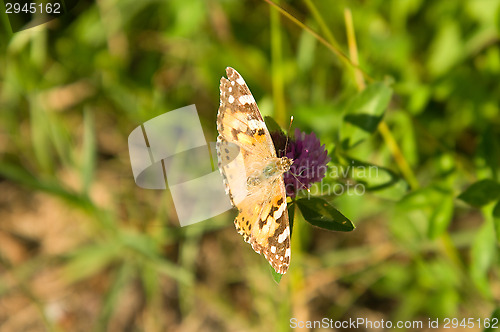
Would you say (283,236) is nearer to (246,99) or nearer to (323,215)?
(323,215)

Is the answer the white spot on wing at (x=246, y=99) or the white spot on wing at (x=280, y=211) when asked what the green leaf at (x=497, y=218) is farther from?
the white spot on wing at (x=246, y=99)

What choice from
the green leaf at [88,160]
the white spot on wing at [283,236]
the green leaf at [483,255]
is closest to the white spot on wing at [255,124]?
the white spot on wing at [283,236]

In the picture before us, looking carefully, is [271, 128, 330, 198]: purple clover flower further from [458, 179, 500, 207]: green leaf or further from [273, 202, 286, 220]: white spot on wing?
[458, 179, 500, 207]: green leaf

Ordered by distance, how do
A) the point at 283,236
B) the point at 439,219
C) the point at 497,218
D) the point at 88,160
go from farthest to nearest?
the point at 88,160 < the point at 439,219 < the point at 497,218 < the point at 283,236

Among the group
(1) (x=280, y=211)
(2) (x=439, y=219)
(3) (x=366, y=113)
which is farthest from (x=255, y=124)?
(2) (x=439, y=219)

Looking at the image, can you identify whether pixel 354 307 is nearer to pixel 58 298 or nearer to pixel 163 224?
pixel 163 224

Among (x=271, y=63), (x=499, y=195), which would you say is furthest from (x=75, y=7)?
(x=499, y=195)
